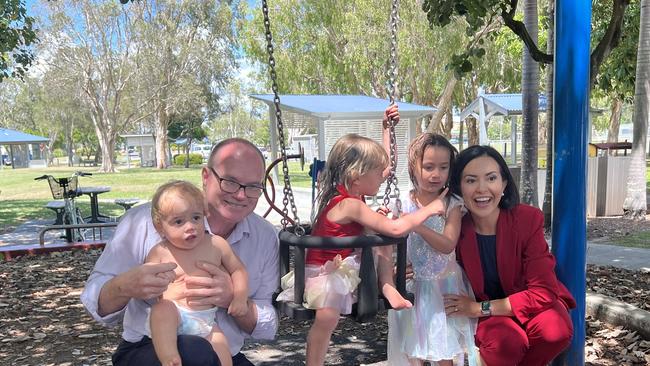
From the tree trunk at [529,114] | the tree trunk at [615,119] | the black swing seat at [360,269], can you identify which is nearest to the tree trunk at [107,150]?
the tree trunk at [615,119]

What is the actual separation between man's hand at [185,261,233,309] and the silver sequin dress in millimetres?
978

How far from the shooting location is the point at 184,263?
2.01 metres

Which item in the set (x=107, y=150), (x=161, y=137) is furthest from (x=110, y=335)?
(x=161, y=137)

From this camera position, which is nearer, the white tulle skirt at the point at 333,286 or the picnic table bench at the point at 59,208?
the white tulle skirt at the point at 333,286

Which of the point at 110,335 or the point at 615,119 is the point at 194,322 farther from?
the point at 615,119

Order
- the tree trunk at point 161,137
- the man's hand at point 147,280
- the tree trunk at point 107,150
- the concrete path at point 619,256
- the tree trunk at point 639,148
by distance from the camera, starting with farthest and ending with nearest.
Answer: the tree trunk at point 161,137
the tree trunk at point 107,150
the tree trunk at point 639,148
the concrete path at point 619,256
the man's hand at point 147,280

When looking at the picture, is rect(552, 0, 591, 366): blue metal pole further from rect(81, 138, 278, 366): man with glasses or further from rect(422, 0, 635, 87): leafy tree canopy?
rect(422, 0, 635, 87): leafy tree canopy

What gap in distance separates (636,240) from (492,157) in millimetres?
6005

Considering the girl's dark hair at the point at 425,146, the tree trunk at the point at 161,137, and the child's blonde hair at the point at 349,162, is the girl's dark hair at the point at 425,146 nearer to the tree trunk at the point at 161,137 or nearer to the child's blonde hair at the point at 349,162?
the child's blonde hair at the point at 349,162

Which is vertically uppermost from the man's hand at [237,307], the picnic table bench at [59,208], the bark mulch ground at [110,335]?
the man's hand at [237,307]

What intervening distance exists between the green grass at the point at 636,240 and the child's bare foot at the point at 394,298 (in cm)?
572

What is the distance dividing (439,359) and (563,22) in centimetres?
168

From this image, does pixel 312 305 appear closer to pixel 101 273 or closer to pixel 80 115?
pixel 101 273

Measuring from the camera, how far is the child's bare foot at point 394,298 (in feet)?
7.54
